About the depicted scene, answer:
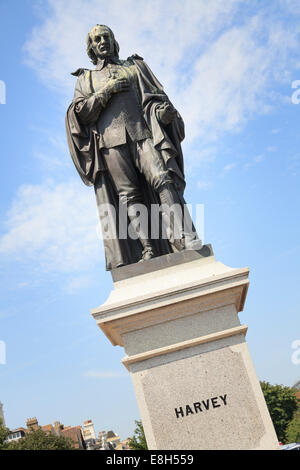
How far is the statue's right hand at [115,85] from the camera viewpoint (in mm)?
6012

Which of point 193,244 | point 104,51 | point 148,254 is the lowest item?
point 193,244

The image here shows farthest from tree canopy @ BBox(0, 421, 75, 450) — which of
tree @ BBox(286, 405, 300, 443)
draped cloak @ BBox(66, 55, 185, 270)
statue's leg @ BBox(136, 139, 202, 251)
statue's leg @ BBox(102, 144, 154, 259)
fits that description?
statue's leg @ BBox(136, 139, 202, 251)

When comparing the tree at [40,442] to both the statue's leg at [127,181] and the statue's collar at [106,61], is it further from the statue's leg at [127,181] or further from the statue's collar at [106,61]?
the statue's collar at [106,61]

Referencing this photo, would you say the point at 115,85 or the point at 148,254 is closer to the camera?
the point at 148,254

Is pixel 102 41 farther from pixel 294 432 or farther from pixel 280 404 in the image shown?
pixel 280 404

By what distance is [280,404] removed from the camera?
52.1m

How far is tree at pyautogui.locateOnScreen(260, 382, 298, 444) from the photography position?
2018 inches

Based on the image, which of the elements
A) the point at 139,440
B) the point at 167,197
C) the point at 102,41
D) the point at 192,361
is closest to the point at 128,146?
the point at 167,197

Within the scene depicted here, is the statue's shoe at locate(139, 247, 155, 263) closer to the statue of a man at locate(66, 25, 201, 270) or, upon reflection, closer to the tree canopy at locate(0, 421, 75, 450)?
the statue of a man at locate(66, 25, 201, 270)

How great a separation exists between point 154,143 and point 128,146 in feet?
1.15

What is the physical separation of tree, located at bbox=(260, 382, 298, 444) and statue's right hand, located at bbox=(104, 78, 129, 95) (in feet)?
164

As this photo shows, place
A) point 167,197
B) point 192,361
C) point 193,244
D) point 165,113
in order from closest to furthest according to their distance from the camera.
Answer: point 192,361 → point 193,244 → point 167,197 → point 165,113

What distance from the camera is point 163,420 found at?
457 centimetres

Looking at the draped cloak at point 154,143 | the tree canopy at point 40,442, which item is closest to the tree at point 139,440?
the tree canopy at point 40,442
